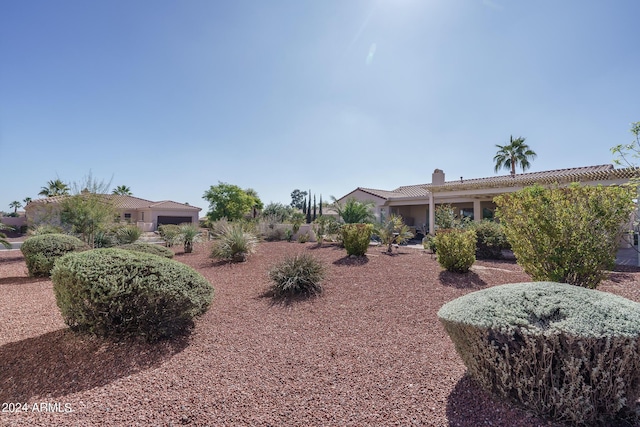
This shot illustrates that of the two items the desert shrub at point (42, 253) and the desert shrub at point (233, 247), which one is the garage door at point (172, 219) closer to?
the desert shrub at point (233, 247)

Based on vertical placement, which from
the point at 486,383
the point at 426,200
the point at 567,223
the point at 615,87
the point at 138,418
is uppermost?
the point at 615,87

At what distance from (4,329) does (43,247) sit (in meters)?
5.52

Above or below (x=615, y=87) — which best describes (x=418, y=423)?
below

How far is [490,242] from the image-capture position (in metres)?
12.0

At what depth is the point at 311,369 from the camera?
3492 mm

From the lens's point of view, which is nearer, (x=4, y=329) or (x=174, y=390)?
(x=174, y=390)

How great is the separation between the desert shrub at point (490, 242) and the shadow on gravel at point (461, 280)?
4.71 m

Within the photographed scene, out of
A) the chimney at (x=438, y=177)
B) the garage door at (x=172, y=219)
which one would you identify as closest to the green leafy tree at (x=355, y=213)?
the chimney at (x=438, y=177)

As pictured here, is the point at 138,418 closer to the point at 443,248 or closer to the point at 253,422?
the point at 253,422

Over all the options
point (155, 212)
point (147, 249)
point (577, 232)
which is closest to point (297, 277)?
point (577, 232)

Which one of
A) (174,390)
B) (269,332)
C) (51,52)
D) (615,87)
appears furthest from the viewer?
(615,87)

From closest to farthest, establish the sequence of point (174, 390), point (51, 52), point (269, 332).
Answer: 1. point (174, 390)
2. point (269, 332)
3. point (51, 52)

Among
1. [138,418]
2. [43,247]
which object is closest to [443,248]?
[138,418]

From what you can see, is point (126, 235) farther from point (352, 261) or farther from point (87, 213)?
point (352, 261)
